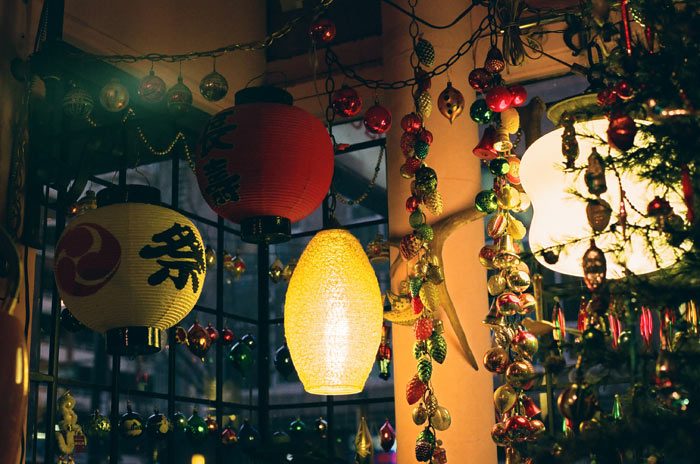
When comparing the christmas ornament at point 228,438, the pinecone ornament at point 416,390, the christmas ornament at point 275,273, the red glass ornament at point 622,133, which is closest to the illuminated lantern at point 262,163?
the pinecone ornament at point 416,390

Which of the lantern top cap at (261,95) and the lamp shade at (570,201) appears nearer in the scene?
the lamp shade at (570,201)

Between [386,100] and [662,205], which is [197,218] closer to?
[386,100]

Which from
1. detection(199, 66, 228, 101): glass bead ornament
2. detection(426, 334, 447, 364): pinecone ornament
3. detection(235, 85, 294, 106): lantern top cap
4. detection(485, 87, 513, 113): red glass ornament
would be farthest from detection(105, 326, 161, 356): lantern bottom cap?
detection(485, 87, 513, 113): red glass ornament

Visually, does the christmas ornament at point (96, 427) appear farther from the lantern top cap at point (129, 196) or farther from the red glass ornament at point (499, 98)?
the red glass ornament at point (499, 98)

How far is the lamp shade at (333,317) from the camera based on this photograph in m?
2.75

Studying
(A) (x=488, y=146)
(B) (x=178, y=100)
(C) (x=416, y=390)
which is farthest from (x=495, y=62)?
(B) (x=178, y=100)

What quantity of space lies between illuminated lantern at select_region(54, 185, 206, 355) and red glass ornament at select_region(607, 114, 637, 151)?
1769 millimetres

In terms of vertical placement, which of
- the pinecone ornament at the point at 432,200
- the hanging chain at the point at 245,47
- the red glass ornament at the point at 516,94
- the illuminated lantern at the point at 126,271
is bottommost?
the illuminated lantern at the point at 126,271

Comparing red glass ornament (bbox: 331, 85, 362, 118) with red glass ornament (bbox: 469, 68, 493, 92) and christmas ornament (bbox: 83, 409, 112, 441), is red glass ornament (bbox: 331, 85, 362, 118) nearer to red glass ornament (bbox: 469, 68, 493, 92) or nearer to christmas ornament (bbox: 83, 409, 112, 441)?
red glass ornament (bbox: 469, 68, 493, 92)

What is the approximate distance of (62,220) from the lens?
12.1 ft

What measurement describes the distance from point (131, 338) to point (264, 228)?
63cm

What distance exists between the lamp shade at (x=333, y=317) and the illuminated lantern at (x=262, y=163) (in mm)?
179

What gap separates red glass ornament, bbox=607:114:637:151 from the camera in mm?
1500

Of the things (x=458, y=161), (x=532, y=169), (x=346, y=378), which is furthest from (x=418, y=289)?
(x=458, y=161)
